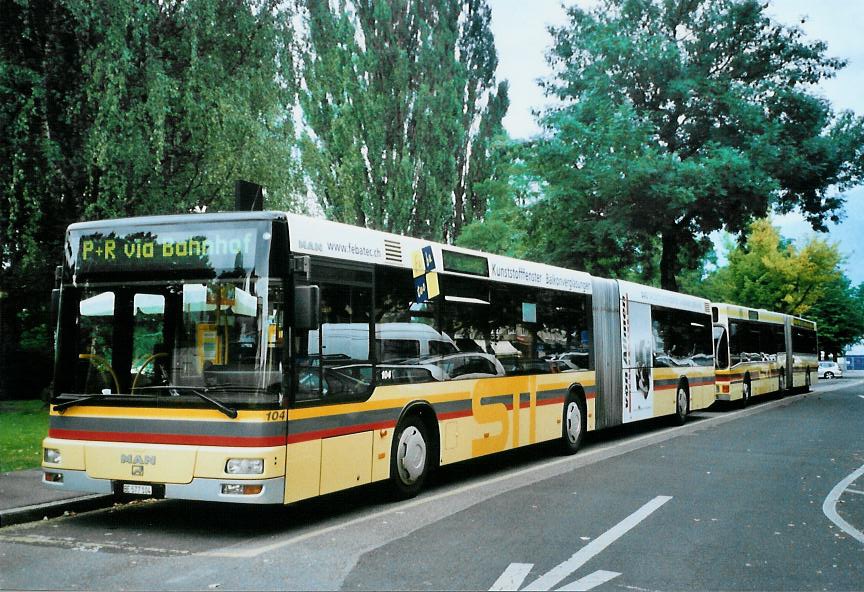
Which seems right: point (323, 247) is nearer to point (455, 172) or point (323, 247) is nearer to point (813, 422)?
point (813, 422)

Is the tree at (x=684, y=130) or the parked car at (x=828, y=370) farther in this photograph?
the parked car at (x=828, y=370)

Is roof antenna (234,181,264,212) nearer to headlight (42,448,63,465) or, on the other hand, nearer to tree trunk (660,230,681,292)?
headlight (42,448,63,465)

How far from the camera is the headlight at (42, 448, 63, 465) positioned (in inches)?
320

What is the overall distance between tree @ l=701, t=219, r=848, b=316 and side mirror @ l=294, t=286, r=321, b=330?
2175 inches

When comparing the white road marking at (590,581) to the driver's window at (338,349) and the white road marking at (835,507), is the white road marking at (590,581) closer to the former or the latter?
the white road marking at (835,507)

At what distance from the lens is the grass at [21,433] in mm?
11781

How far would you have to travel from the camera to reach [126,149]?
17781 mm

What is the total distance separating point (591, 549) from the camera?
7.18 m

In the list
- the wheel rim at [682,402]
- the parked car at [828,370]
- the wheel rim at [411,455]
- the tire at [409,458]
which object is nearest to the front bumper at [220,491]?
the tire at [409,458]

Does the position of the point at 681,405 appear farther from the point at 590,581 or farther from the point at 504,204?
the point at 504,204

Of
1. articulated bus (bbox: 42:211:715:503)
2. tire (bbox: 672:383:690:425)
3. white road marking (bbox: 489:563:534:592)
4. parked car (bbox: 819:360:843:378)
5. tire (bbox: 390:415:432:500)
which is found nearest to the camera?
white road marking (bbox: 489:563:534:592)

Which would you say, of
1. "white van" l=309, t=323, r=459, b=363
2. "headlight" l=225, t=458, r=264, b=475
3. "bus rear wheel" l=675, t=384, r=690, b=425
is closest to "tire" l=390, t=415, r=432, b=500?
"white van" l=309, t=323, r=459, b=363

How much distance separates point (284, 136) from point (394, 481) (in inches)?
508

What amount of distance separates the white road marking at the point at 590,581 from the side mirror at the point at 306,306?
302cm
